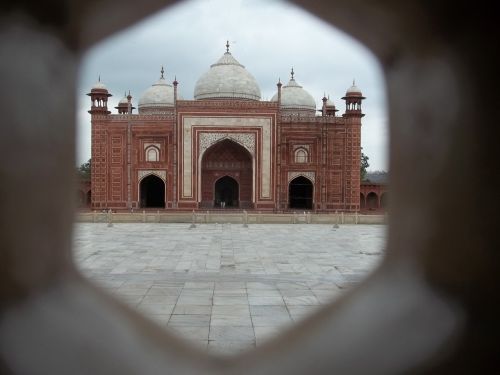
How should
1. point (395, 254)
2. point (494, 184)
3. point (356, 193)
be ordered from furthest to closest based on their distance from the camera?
point (356, 193)
point (395, 254)
point (494, 184)

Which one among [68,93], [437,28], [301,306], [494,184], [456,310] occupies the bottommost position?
[301,306]

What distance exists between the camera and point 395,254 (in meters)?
2.03

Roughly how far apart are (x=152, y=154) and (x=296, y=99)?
27.3ft

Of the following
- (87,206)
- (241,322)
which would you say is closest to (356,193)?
(87,206)

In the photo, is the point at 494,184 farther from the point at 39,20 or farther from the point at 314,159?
the point at 314,159

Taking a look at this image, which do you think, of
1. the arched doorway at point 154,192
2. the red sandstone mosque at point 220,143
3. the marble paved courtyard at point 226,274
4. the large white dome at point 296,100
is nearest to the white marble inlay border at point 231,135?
the red sandstone mosque at point 220,143

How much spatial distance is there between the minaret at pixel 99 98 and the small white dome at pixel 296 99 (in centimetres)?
862

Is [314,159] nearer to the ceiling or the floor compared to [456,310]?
nearer to the ceiling

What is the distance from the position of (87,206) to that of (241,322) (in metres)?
20.7

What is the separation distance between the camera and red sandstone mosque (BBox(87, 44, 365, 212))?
20.8 m

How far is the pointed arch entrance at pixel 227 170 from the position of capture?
21.8m

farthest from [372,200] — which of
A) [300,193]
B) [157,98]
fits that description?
[157,98]

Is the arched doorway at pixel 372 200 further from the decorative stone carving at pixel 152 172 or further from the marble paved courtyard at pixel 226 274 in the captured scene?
the marble paved courtyard at pixel 226 274

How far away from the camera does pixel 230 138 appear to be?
20.8 meters
